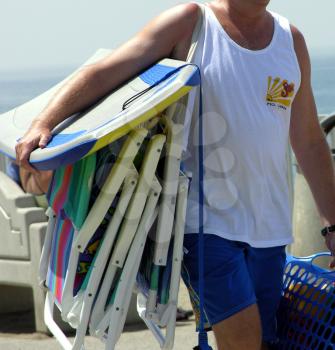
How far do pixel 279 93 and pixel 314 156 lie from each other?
0.47m

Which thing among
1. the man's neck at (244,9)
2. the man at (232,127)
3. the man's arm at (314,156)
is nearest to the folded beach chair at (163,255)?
the man at (232,127)

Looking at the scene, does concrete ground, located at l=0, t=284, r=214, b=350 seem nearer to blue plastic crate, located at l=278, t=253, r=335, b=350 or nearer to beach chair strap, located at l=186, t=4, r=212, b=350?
blue plastic crate, located at l=278, t=253, r=335, b=350

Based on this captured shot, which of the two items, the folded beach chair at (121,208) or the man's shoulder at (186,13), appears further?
the man's shoulder at (186,13)

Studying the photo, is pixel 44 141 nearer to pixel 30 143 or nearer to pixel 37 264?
pixel 30 143

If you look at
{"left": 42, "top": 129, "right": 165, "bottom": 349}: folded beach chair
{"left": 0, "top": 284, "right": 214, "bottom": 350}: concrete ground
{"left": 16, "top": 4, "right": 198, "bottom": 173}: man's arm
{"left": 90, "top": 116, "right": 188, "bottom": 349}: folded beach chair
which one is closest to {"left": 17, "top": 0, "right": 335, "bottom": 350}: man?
{"left": 16, "top": 4, "right": 198, "bottom": 173}: man's arm

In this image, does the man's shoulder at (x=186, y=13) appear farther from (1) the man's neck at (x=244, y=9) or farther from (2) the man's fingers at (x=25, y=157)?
(2) the man's fingers at (x=25, y=157)

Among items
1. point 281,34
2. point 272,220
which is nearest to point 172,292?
point 272,220

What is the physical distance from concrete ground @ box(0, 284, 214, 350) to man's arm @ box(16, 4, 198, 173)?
2.43 m

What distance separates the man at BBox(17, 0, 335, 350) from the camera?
3303mm

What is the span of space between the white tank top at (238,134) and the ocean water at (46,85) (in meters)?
3.85

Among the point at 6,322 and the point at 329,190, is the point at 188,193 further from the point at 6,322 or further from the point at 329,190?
the point at 6,322

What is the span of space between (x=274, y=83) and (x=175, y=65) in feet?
1.66

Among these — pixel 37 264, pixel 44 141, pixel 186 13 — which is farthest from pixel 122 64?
pixel 37 264

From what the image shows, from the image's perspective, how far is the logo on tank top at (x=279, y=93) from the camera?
3422 mm
